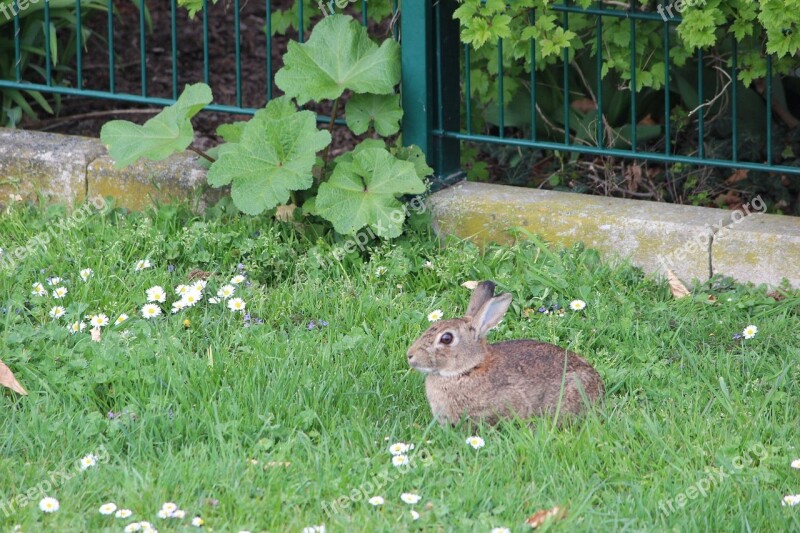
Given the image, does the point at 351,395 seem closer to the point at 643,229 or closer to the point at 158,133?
the point at 643,229

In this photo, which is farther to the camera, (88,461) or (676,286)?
Result: (676,286)

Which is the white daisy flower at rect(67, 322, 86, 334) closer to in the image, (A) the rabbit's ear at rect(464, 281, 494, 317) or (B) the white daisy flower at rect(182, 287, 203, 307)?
(B) the white daisy flower at rect(182, 287, 203, 307)

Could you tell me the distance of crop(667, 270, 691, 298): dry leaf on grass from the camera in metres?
5.24

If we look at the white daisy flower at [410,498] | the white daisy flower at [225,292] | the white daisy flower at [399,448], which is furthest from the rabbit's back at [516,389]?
the white daisy flower at [225,292]

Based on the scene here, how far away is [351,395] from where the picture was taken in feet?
14.1

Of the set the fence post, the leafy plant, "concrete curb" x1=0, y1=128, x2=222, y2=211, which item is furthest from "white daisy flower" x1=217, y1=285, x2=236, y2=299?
the fence post

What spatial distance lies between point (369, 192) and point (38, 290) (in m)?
1.50

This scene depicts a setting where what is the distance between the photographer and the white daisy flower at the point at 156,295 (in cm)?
507

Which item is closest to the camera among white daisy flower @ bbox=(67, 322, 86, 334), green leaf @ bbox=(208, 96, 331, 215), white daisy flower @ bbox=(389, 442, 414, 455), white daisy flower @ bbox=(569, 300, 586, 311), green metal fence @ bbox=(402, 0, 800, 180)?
white daisy flower @ bbox=(389, 442, 414, 455)

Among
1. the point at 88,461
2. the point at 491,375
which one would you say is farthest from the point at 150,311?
the point at 491,375

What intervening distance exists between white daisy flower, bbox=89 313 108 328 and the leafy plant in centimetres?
83

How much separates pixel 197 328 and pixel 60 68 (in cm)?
329

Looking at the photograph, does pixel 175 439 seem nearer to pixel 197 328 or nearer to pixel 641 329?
pixel 197 328

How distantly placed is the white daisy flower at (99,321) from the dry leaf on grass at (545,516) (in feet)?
6.95
